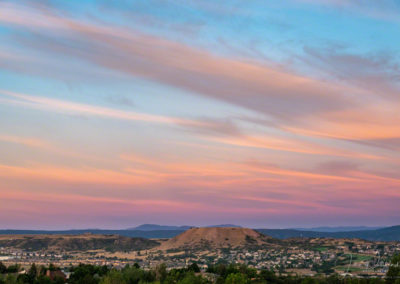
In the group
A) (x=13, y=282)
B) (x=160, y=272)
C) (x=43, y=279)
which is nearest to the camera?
(x=13, y=282)

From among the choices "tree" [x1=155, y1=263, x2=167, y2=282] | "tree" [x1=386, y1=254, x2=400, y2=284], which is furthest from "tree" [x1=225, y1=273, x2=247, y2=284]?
"tree" [x1=386, y1=254, x2=400, y2=284]

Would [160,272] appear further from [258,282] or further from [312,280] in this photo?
[312,280]

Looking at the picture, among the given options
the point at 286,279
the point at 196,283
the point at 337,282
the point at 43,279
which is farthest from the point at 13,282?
the point at 337,282

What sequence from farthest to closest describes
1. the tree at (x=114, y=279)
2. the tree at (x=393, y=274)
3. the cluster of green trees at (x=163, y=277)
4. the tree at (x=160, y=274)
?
the tree at (x=393, y=274)
the tree at (x=160, y=274)
the cluster of green trees at (x=163, y=277)
the tree at (x=114, y=279)

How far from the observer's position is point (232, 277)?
146m

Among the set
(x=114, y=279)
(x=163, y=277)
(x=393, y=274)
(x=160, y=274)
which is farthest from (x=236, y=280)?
(x=393, y=274)

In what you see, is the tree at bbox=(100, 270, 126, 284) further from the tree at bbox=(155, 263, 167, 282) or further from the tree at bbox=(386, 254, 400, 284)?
the tree at bbox=(386, 254, 400, 284)

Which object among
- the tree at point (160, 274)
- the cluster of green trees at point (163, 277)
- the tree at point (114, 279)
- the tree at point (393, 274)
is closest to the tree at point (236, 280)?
the cluster of green trees at point (163, 277)

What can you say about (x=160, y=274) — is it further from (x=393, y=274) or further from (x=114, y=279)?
(x=393, y=274)

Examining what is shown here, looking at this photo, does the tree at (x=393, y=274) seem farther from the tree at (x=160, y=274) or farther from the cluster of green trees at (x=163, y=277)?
the tree at (x=160, y=274)

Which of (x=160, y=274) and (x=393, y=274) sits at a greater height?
(x=160, y=274)

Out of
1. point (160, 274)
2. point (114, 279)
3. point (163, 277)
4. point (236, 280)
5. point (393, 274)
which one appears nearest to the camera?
point (114, 279)

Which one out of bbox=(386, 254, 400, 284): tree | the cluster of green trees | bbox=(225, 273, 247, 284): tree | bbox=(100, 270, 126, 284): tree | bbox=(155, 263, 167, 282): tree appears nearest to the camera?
bbox=(100, 270, 126, 284): tree

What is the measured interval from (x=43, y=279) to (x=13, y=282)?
429 inches
